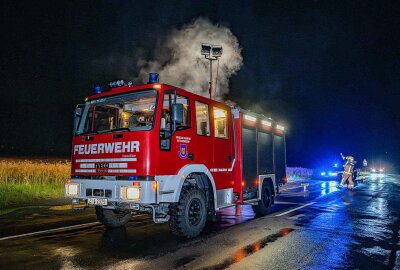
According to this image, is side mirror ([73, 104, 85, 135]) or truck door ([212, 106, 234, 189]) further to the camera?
truck door ([212, 106, 234, 189])

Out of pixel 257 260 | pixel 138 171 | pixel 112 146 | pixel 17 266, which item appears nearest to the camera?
pixel 17 266

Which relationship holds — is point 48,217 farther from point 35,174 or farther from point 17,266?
point 35,174

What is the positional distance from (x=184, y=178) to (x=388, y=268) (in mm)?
3588

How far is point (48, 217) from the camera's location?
855 centimetres

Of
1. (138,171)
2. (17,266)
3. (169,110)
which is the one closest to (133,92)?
(169,110)

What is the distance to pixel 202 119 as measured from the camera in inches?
285

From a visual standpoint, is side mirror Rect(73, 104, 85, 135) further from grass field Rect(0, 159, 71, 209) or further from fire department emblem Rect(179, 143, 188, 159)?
grass field Rect(0, 159, 71, 209)

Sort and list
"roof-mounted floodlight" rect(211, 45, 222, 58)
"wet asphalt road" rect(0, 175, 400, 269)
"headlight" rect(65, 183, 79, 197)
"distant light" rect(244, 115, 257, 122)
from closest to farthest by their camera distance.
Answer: "wet asphalt road" rect(0, 175, 400, 269) → "headlight" rect(65, 183, 79, 197) → "distant light" rect(244, 115, 257, 122) → "roof-mounted floodlight" rect(211, 45, 222, 58)

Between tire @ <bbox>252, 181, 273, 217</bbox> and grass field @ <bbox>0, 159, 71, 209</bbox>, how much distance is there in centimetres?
771

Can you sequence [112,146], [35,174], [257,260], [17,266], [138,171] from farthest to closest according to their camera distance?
[35,174] → [112,146] → [138,171] → [257,260] → [17,266]

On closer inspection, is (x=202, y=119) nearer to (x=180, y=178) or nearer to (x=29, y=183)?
(x=180, y=178)

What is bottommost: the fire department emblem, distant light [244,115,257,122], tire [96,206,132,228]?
tire [96,206,132,228]

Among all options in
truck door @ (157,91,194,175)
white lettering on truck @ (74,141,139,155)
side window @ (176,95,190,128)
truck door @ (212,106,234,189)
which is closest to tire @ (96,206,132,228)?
white lettering on truck @ (74,141,139,155)

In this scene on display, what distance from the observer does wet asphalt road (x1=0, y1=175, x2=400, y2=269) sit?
15.8 ft
